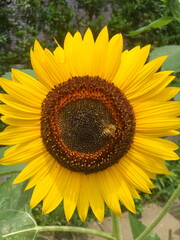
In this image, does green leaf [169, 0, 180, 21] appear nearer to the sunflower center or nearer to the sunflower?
the sunflower

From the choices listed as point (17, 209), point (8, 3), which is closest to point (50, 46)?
point (8, 3)

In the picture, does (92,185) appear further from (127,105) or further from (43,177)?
(127,105)

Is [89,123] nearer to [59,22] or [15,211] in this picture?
[15,211]

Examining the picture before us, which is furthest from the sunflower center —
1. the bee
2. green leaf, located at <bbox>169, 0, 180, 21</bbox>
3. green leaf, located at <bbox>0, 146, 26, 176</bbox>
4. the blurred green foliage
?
the blurred green foliage

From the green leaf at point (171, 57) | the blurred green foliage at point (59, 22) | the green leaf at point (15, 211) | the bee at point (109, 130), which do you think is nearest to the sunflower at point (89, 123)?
the bee at point (109, 130)

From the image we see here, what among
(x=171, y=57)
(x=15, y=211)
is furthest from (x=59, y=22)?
(x=15, y=211)

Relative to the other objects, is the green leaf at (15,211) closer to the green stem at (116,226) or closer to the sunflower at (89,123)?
the sunflower at (89,123)

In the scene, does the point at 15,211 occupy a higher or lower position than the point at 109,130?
lower

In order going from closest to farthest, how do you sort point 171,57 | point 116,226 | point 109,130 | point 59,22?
1. point 109,130
2. point 116,226
3. point 171,57
4. point 59,22
